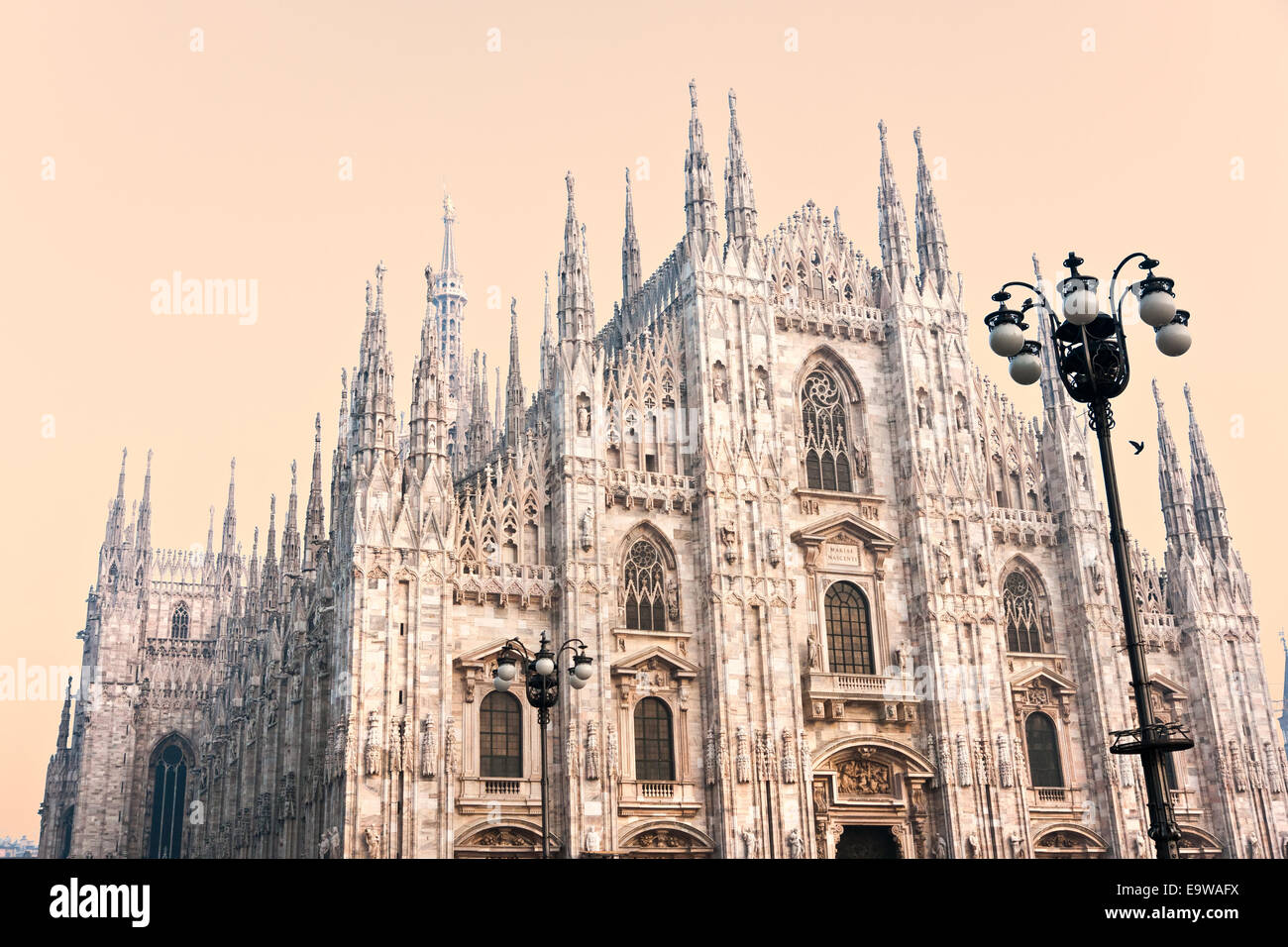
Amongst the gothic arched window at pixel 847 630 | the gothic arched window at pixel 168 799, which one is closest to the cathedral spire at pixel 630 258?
the gothic arched window at pixel 847 630

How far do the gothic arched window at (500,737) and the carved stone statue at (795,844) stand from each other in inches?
319

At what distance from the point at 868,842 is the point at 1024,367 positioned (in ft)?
86.9

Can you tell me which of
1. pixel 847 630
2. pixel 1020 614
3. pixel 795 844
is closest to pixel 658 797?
pixel 795 844

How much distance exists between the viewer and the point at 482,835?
3384 centimetres

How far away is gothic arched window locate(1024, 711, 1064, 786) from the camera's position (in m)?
42.2

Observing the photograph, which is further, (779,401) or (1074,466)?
(1074,466)

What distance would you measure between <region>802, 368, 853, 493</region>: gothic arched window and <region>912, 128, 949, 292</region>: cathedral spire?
597 centimetres

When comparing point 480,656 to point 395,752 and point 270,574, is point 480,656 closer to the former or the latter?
point 395,752

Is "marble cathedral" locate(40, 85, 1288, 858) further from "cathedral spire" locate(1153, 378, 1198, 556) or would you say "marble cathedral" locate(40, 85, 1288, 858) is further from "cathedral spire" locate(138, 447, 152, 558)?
"cathedral spire" locate(138, 447, 152, 558)

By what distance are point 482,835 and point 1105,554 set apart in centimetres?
2415

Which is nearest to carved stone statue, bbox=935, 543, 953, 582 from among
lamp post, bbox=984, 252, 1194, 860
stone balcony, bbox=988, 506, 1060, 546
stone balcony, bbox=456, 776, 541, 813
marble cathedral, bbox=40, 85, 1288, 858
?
marble cathedral, bbox=40, 85, 1288, 858
